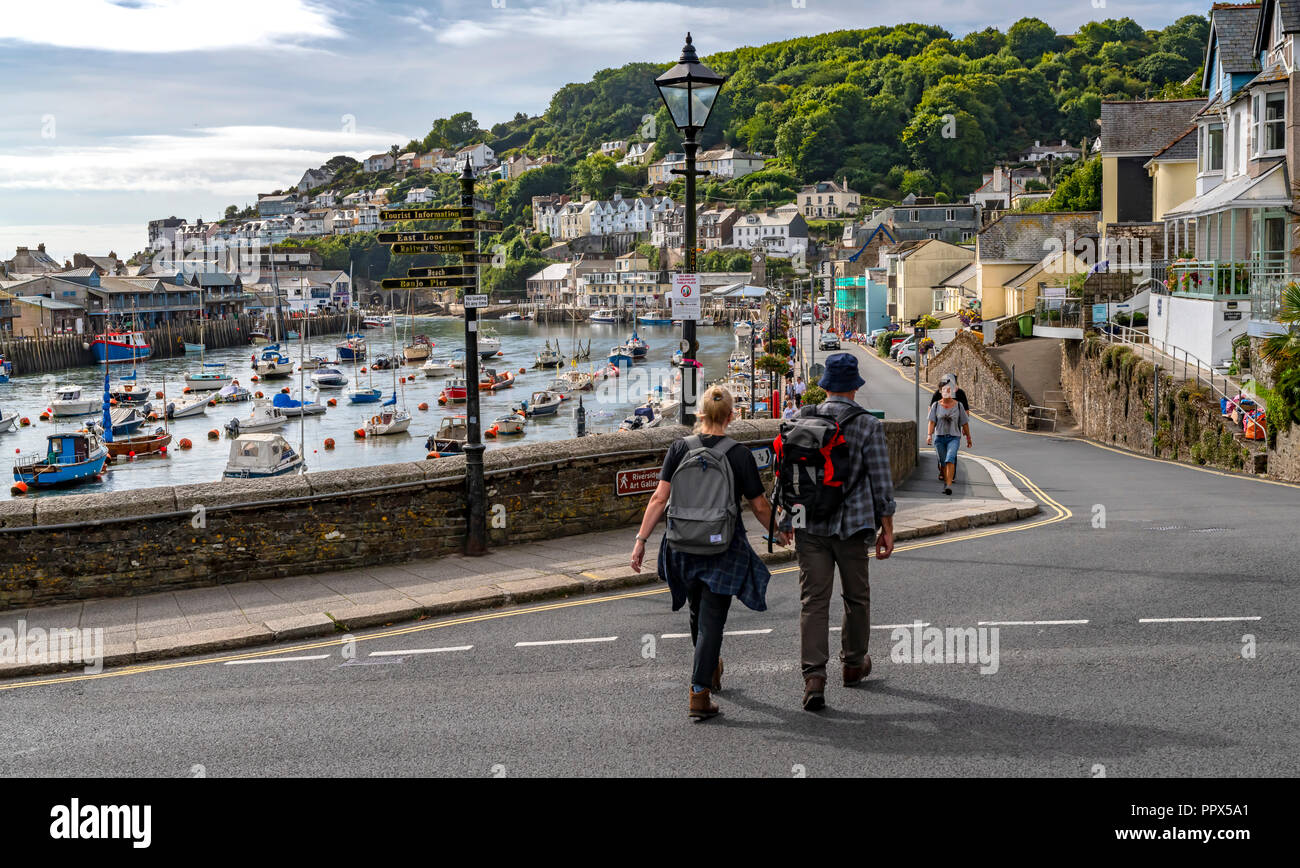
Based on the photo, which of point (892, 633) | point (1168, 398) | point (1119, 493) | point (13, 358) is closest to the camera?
point (892, 633)

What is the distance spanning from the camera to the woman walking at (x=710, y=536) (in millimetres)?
7047

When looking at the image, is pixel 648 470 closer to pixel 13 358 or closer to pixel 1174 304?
pixel 1174 304

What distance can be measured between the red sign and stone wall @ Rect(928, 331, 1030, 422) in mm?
28536

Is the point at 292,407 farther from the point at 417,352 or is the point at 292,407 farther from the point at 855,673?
the point at 855,673

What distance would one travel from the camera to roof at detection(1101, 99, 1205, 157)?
2050 inches

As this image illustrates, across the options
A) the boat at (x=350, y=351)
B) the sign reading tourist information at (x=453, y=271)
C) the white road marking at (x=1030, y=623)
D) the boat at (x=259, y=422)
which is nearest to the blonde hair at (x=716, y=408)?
the white road marking at (x=1030, y=623)

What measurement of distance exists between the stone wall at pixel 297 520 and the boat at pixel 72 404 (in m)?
76.8

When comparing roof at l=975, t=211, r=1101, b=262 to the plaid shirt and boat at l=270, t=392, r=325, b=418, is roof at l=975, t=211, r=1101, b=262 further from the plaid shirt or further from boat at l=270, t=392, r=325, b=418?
the plaid shirt

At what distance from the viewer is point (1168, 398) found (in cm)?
2694

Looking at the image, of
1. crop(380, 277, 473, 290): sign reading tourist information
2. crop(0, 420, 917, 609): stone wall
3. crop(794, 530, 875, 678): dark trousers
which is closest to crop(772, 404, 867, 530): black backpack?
crop(794, 530, 875, 678): dark trousers

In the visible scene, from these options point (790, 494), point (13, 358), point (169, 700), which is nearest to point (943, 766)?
point (790, 494)

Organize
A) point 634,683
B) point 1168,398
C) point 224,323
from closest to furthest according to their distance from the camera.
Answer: point 634,683, point 1168,398, point 224,323

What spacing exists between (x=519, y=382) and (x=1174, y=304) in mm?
78468

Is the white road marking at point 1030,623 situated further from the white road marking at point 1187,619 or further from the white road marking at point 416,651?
the white road marking at point 416,651
